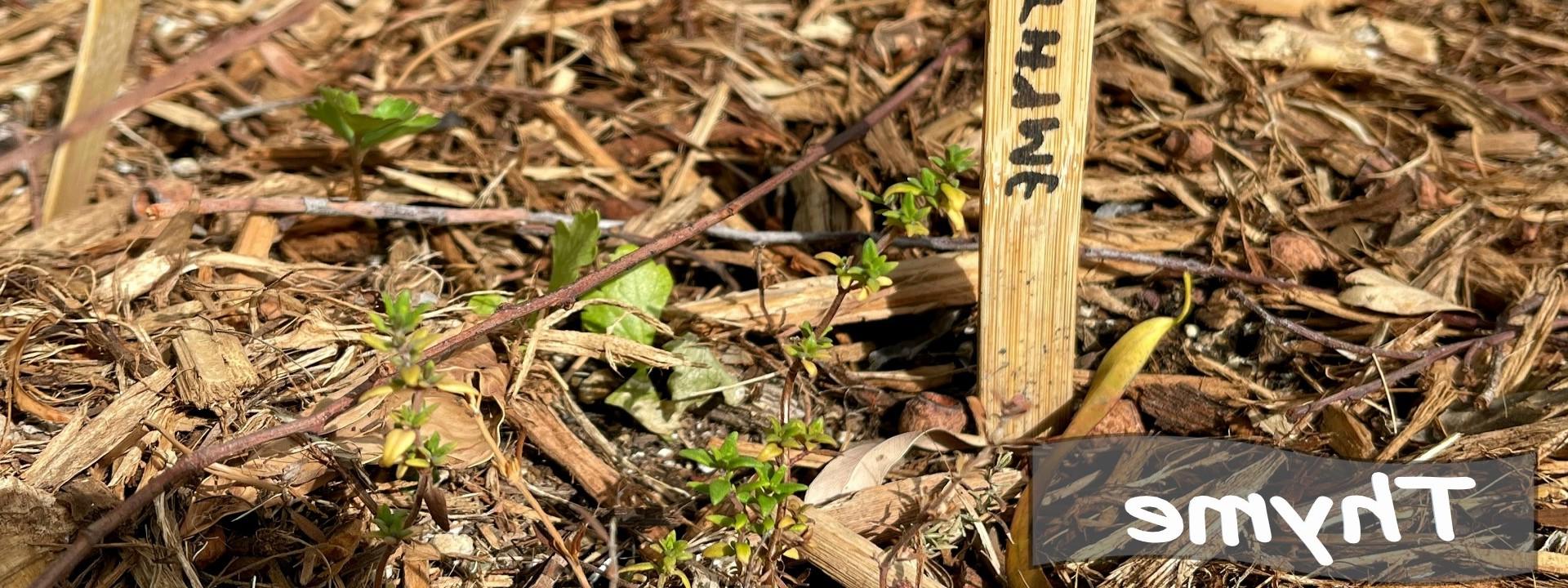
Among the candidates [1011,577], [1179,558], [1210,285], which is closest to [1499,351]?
[1210,285]

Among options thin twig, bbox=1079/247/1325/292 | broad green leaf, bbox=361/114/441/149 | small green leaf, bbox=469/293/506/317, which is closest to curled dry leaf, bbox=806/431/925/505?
→ thin twig, bbox=1079/247/1325/292

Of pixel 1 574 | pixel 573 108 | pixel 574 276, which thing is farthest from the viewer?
pixel 573 108

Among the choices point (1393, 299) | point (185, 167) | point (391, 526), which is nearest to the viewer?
point (391, 526)

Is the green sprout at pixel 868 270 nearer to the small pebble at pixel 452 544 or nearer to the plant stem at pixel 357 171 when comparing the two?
the small pebble at pixel 452 544

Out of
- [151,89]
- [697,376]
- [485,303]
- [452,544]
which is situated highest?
[151,89]

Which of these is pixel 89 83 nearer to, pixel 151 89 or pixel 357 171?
pixel 357 171

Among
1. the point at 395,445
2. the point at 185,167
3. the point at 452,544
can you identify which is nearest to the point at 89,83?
the point at 185,167

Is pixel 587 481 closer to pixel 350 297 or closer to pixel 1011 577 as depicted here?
pixel 350 297
